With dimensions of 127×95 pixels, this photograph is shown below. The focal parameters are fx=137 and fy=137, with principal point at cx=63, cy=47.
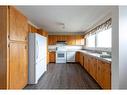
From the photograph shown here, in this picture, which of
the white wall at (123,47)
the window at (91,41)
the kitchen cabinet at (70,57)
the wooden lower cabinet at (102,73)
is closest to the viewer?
the white wall at (123,47)

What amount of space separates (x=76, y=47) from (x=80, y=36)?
3.04 feet

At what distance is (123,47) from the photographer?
2.27 meters

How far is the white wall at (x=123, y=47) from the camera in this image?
7.41ft

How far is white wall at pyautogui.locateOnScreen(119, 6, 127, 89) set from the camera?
2.26 metres

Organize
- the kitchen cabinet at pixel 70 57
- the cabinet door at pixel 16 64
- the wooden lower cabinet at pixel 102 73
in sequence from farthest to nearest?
the kitchen cabinet at pixel 70 57
the wooden lower cabinet at pixel 102 73
the cabinet door at pixel 16 64

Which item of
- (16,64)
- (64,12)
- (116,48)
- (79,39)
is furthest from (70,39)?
(116,48)

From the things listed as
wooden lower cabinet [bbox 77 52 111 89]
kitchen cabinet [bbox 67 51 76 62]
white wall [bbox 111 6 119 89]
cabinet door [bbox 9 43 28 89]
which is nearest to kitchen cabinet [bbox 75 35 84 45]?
kitchen cabinet [bbox 67 51 76 62]

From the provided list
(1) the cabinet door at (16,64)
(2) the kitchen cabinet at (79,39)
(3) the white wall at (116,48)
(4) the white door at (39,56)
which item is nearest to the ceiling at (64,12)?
(4) the white door at (39,56)

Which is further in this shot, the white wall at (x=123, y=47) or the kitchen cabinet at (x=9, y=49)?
the kitchen cabinet at (x=9, y=49)

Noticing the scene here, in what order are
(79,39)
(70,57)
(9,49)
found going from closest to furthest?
1. (9,49)
2. (70,57)
3. (79,39)

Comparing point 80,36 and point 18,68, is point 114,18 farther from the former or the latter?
point 80,36

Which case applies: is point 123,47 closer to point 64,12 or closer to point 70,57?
point 64,12

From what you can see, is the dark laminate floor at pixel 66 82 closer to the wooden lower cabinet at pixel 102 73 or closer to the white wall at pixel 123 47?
the wooden lower cabinet at pixel 102 73

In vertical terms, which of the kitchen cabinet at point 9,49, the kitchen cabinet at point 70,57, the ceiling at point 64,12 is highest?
the ceiling at point 64,12
